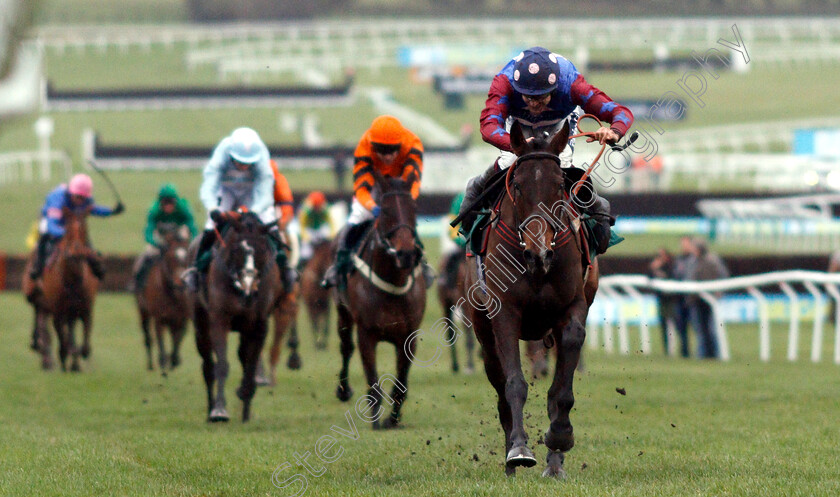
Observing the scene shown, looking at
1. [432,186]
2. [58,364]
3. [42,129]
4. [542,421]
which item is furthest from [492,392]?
[42,129]

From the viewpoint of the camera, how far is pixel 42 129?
3067 cm

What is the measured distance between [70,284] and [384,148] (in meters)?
5.31

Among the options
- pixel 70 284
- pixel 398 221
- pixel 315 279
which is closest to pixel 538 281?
pixel 398 221

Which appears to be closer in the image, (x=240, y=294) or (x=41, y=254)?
(x=240, y=294)

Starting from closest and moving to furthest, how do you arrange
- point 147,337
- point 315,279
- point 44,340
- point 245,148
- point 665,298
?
point 245,148 < point 44,340 < point 147,337 < point 315,279 < point 665,298

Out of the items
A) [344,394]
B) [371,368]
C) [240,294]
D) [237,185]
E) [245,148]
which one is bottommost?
[344,394]

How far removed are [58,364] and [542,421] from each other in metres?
7.51

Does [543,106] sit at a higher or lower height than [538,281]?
higher

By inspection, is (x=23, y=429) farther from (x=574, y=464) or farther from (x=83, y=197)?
(x=83, y=197)

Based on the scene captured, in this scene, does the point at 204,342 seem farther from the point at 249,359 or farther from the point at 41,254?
the point at 41,254

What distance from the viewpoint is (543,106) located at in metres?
5.61

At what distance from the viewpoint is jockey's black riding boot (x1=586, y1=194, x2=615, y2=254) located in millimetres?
5590

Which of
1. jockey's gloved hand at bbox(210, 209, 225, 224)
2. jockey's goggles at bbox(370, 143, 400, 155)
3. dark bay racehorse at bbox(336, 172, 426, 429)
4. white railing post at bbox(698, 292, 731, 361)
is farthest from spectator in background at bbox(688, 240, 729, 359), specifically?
jockey's gloved hand at bbox(210, 209, 225, 224)

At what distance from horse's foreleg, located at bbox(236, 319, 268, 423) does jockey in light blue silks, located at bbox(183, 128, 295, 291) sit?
572 mm
